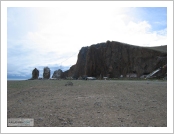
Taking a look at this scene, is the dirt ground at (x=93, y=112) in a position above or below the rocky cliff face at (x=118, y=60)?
below

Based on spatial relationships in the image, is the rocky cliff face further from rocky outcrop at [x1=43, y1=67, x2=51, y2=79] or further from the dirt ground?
the dirt ground

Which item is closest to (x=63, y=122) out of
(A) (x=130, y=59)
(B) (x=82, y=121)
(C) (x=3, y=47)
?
(B) (x=82, y=121)

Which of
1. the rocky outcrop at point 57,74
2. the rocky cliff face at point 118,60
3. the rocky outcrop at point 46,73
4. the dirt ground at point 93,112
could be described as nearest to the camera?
the dirt ground at point 93,112

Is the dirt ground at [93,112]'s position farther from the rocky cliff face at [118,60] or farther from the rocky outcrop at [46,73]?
the rocky outcrop at [46,73]

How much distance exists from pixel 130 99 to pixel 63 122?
424 cm

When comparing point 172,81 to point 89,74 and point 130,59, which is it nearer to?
point 130,59

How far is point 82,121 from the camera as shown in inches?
238

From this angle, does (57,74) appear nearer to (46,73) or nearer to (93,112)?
(46,73)

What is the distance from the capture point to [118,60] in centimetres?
7631

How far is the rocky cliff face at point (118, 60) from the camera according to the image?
6378 centimetres

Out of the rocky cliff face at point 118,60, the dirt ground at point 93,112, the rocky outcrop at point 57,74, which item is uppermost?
the rocky cliff face at point 118,60

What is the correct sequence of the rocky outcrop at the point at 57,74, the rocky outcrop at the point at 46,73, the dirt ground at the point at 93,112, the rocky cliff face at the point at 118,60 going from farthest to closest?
the rocky outcrop at the point at 57,74 → the rocky outcrop at the point at 46,73 → the rocky cliff face at the point at 118,60 → the dirt ground at the point at 93,112

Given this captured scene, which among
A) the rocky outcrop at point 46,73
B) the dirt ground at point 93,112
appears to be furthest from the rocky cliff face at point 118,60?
the dirt ground at point 93,112

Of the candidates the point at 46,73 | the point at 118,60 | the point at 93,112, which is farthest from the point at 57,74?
the point at 93,112
